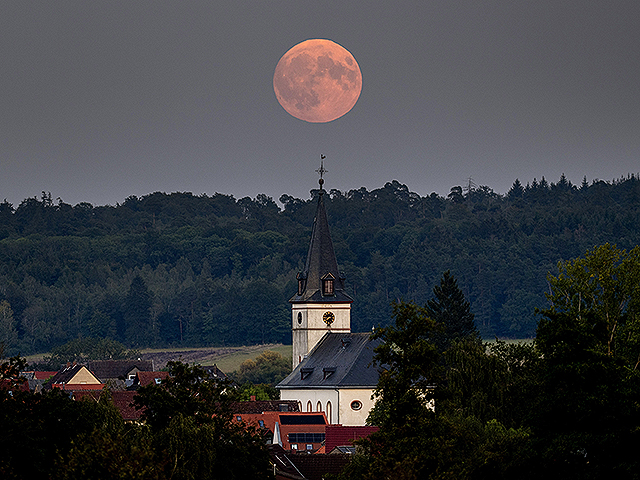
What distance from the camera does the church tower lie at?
94875 millimetres

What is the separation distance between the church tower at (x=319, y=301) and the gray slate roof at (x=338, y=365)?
1.06m

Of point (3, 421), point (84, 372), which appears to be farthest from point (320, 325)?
point (3, 421)

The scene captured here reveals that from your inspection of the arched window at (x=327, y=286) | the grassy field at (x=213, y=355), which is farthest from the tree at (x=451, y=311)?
the grassy field at (x=213, y=355)

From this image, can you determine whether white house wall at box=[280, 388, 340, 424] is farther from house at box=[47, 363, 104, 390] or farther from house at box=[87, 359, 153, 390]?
house at box=[87, 359, 153, 390]

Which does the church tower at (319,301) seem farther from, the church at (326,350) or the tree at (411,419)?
the tree at (411,419)

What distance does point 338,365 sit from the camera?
293 ft

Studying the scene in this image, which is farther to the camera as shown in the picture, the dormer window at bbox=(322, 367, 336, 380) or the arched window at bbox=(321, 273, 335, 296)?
the arched window at bbox=(321, 273, 335, 296)

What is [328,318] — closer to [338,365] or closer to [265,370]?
[338,365]

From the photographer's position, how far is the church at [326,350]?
8625 cm

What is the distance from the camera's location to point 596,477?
3325 centimetres

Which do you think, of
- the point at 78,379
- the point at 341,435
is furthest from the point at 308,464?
the point at 78,379

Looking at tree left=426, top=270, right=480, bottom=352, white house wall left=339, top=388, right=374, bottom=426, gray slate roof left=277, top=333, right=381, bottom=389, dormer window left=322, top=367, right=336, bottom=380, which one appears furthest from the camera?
tree left=426, top=270, right=480, bottom=352

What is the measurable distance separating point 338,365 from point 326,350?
3.68 m

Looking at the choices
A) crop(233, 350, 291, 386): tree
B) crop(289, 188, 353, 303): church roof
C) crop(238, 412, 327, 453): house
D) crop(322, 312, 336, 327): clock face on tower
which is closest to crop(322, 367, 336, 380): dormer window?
crop(238, 412, 327, 453): house
